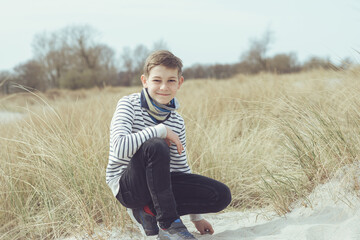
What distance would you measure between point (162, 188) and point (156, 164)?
12 cm

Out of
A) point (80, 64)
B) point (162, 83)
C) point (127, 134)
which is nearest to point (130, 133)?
point (127, 134)

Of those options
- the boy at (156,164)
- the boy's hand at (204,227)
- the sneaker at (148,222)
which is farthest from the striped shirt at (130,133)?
the boy's hand at (204,227)

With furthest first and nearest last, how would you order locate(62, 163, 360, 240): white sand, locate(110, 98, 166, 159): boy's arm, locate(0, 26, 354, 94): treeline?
locate(0, 26, 354, 94): treeline → locate(62, 163, 360, 240): white sand → locate(110, 98, 166, 159): boy's arm

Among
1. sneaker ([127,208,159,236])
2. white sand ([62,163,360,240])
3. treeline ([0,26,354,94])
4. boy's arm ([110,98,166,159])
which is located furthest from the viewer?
treeline ([0,26,354,94])

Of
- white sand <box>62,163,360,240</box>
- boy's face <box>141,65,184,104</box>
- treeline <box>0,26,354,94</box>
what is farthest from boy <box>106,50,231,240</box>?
treeline <box>0,26,354,94</box>

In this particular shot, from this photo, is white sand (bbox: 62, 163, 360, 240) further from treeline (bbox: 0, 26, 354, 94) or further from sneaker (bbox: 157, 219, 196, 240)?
treeline (bbox: 0, 26, 354, 94)

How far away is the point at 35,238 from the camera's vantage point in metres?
1.99

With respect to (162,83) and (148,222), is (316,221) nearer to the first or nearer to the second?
(148,222)

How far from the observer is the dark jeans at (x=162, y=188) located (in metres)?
1.50

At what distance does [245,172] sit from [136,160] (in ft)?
3.87

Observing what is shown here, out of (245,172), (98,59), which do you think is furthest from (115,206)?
(98,59)

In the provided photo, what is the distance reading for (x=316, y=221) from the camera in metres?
1.68

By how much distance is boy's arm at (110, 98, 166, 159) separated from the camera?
1.46 metres

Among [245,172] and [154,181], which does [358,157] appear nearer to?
[245,172]
